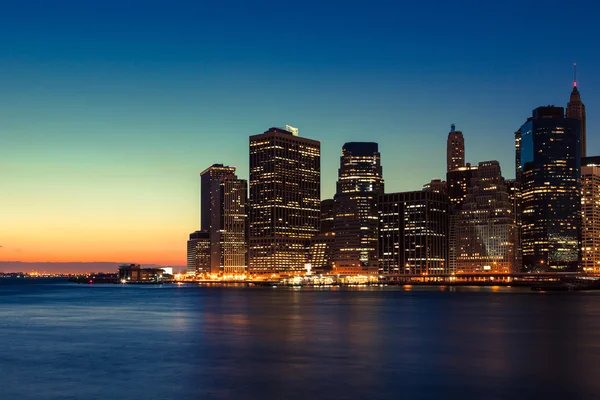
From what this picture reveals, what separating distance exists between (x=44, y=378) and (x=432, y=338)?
4112cm

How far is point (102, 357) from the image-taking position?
196ft

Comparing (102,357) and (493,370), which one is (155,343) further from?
(493,370)

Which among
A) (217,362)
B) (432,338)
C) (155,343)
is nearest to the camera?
(217,362)

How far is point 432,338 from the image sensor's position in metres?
75.4

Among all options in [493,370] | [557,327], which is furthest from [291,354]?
[557,327]

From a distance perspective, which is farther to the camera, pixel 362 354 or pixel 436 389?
pixel 362 354

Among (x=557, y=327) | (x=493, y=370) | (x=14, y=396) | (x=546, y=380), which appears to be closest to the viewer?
(x=14, y=396)

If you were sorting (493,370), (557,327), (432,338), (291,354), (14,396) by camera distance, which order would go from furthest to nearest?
(557,327) → (432,338) → (291,354) → (493,370) → (14,396)

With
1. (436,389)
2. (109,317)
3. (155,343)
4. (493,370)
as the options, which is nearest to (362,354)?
(493,370)

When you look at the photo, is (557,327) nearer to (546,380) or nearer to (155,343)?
(546,380)

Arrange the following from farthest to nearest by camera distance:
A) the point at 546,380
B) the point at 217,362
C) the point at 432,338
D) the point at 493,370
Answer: the point at 432,338
the point at 217,362
the point at 493,370
the point at 546,380

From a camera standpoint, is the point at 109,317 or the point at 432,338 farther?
→ the point at 109,317

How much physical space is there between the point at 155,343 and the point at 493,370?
34146 mm

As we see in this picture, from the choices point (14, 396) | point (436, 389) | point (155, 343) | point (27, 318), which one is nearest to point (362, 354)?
point (436, 389)
